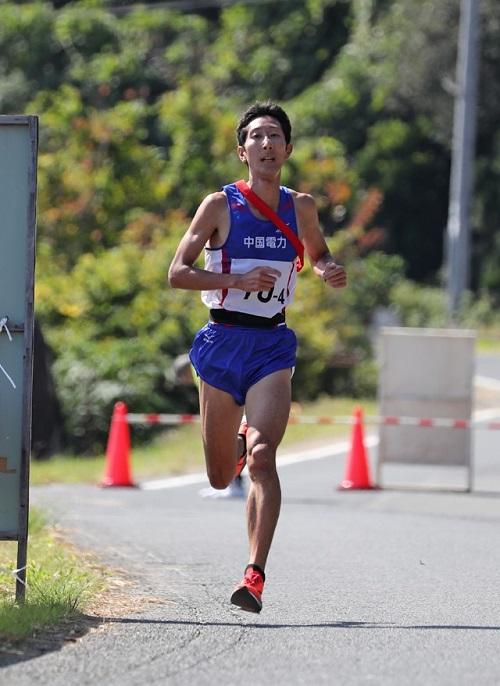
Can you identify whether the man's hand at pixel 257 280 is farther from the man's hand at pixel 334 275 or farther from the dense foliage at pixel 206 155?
the dense foliage at pixel 206 155

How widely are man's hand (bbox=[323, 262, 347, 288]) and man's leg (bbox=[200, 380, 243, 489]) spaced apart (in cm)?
69

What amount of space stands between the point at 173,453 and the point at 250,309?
13.8 m

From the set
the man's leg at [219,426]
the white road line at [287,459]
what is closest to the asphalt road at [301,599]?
the man's leg at [219,426]

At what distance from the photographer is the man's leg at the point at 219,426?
770 centimetres

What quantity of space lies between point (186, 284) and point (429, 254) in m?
47.8

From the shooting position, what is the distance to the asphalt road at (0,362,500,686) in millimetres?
6074

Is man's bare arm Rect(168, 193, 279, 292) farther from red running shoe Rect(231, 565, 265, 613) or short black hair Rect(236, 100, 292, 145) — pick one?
red running shoe Rect(231, 565, 265, 613)

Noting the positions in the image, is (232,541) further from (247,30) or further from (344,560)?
(247,30)

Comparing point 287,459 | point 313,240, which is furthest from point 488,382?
point 313,240

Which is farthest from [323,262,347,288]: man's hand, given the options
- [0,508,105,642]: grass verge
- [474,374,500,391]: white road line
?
[474,374,500,391]: white road line

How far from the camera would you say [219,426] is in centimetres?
770

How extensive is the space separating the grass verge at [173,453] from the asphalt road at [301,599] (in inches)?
154

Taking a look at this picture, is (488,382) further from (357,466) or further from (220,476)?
(220,476)

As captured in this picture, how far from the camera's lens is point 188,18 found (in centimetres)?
5428
